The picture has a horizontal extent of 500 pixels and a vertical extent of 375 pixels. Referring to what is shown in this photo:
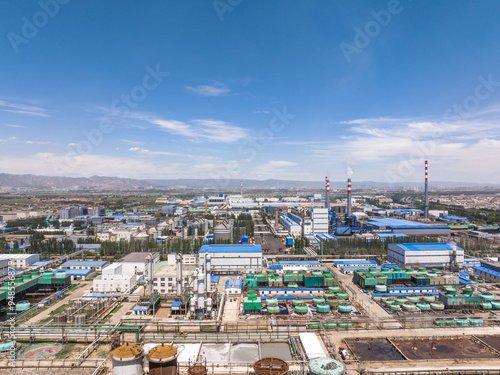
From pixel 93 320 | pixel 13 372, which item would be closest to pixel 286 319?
pixel 93 320

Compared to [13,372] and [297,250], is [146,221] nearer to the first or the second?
[297,250]

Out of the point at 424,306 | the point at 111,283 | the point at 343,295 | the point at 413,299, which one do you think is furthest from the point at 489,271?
the point at 111,283

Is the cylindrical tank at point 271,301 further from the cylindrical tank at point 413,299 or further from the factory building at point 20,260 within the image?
the factory building at point 20,260

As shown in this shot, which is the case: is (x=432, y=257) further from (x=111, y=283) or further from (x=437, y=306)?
(x=111, y=283)

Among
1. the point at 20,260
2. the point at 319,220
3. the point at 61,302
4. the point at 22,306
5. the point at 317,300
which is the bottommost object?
the point at 61,302

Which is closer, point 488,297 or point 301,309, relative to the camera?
point 301,309

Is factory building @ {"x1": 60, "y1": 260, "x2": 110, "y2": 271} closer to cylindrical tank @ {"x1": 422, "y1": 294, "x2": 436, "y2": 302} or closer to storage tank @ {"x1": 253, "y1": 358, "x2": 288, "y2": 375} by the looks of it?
storage tank @ {"x1": 253, "y1": 358, "x2": 288, "y2": 375}
